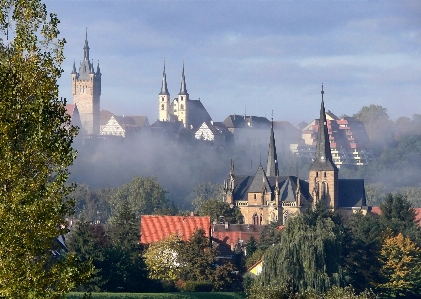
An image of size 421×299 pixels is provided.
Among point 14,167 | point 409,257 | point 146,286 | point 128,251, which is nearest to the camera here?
point 14,167

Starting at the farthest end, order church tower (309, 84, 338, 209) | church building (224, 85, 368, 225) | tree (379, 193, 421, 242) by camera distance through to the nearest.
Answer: church tower (309, 84, 338, 209), church building (224, 85, 368, 225), tree (379, 193, 421, 242)

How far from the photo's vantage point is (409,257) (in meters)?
71.2

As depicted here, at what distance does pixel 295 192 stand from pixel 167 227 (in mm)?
43834

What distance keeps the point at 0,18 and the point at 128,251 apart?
40.5 m

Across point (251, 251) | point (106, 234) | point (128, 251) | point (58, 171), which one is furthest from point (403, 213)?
point (58, 171)

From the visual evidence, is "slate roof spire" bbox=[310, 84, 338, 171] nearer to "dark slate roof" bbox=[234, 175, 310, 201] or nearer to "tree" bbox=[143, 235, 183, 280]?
"dark slate roof" bbox=[234, 175, 310, 201]

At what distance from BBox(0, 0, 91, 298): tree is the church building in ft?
310

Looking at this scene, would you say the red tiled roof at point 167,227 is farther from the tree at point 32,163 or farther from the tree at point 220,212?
the tree at point 32,163

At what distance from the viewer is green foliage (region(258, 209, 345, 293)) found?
5603cm

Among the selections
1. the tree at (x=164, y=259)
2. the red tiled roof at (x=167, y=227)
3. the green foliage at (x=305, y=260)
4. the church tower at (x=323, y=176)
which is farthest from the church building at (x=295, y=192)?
the green foliage at (x=305, y=260)

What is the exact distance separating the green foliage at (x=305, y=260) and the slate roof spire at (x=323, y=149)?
191ft

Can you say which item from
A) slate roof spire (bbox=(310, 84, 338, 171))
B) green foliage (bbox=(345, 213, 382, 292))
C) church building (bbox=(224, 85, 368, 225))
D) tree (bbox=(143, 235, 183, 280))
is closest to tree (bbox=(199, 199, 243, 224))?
church building (bbox=(224, 85, 368, 225))

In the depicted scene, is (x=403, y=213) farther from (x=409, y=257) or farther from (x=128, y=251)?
(x=128, y=251)

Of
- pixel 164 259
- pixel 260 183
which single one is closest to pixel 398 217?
pixel 164 259
